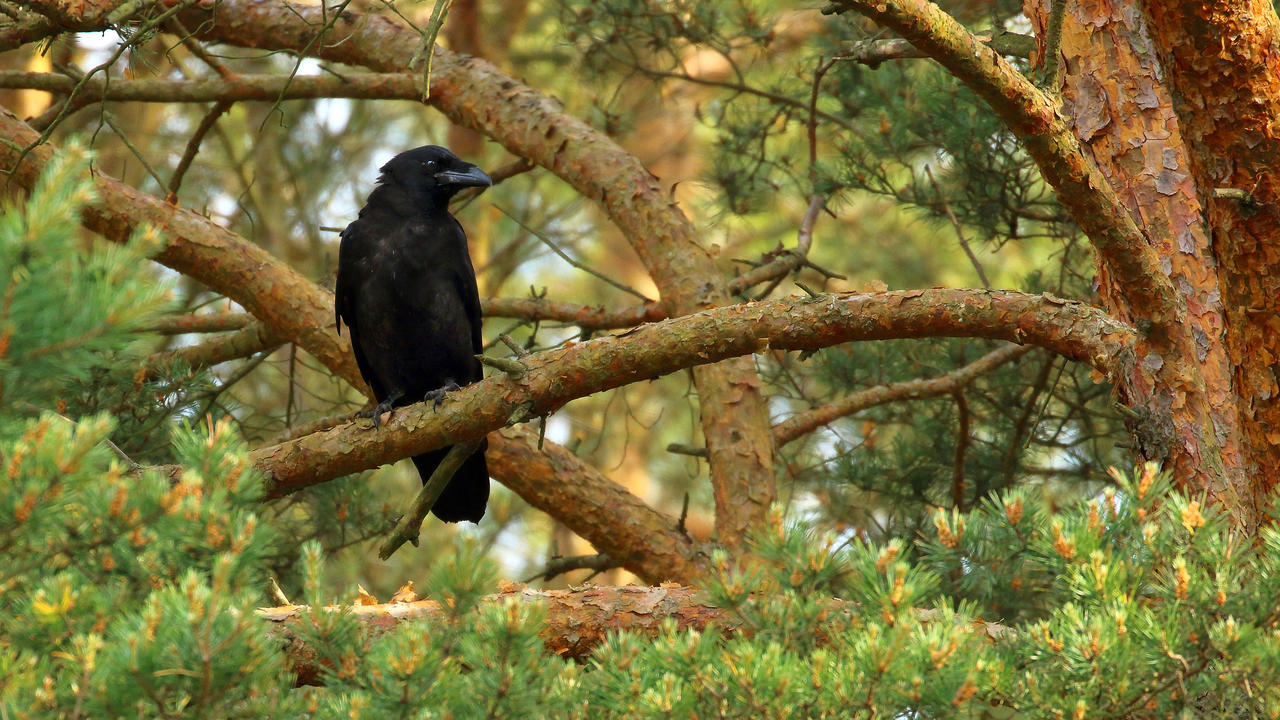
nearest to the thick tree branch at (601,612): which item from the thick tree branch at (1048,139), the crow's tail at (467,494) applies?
the thick tree branch at (1048,139)

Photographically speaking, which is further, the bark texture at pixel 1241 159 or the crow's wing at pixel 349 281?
the crow's wing at pixel 349 281

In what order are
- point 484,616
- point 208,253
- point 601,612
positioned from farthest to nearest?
point 208,253 < point 601,612 < point 484,616

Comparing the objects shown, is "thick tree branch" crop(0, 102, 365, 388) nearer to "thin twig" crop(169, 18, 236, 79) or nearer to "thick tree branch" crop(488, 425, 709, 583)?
"thin twig" crop(169, 18, 236, 79)

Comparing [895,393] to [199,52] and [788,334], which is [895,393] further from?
[199,52]

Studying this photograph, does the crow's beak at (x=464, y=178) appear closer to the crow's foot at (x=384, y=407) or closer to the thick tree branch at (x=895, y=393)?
the crow's foot at (x=384, y=407)

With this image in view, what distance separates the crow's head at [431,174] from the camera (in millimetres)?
4727

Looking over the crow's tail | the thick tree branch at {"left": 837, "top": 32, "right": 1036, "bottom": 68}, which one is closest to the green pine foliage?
the thick tree branch at {"left": 837, "top": 32, "right": 1036, "bottom": 68}

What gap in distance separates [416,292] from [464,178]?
0.54 m

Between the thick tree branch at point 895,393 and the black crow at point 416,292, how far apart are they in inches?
49.8

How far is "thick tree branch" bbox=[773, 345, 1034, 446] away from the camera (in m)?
4.34

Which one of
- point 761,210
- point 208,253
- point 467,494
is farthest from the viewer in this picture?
point 761,210

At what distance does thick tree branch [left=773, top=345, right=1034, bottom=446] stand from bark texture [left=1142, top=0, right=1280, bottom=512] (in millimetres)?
1273

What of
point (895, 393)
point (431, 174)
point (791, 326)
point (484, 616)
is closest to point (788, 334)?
point (791, 326)

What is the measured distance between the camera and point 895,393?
14.6ft
